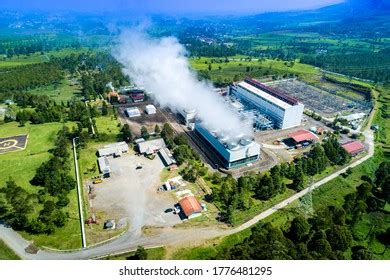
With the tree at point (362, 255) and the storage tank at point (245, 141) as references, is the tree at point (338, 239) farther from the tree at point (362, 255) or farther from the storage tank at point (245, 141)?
the storage tank at point (245, 141)

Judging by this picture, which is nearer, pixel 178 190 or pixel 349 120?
pixel 178 190

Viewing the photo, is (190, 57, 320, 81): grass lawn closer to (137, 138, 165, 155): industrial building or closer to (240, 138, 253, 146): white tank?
(137, 138, 165, 155): industrial building

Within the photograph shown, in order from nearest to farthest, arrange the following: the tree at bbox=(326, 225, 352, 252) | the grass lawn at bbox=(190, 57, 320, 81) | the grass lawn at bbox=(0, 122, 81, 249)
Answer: the tree at bbox=(326, 225, 352, 252)
the grass lawn at bbox=(0, 122, 81, 249)
the grass lawn at bbox=(190, 57, 320, 81)

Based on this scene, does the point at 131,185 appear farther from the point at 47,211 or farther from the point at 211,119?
the point at 211,119

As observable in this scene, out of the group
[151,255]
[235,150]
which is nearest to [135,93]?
[235,150]

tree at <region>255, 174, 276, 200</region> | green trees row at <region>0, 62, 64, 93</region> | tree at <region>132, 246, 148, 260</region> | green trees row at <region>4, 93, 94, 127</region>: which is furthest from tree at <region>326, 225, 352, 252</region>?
green trees row at <region>0, 62, 64, 93</region>

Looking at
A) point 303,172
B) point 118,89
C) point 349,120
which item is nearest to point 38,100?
point 118,89

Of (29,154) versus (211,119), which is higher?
(211,119)
